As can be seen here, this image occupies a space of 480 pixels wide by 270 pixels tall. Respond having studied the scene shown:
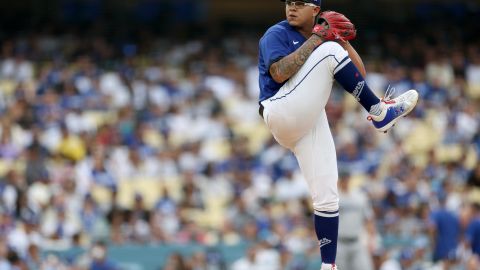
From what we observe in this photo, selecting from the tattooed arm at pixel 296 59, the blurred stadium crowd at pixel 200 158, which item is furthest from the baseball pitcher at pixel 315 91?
the blurred stadium crowd at pixel 200 158

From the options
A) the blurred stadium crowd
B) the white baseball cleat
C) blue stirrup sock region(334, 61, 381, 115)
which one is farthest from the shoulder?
the blurred stadium crowd

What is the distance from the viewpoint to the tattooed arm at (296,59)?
5.69m

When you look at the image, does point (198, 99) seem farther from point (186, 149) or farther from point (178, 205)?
point (178, 205)

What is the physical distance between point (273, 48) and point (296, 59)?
6.9 inches

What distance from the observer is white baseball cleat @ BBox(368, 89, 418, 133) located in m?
5.89

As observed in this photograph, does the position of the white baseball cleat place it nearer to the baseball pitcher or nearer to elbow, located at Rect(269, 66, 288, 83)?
the baseball pitcher

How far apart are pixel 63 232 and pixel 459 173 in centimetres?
613

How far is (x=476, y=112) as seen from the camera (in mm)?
17031

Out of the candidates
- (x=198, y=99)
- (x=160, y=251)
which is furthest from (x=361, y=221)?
(x=198, y=99)

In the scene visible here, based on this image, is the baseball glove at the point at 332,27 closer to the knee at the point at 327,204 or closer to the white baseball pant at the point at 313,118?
the white baseball pant at the point at 313,118

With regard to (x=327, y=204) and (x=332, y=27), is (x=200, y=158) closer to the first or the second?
(x=327, y=204)

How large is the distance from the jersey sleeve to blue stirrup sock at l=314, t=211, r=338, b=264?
0.94 metres

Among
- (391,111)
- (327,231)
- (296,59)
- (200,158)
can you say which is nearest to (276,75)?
(296,59)

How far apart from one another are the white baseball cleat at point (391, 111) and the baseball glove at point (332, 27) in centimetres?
48
